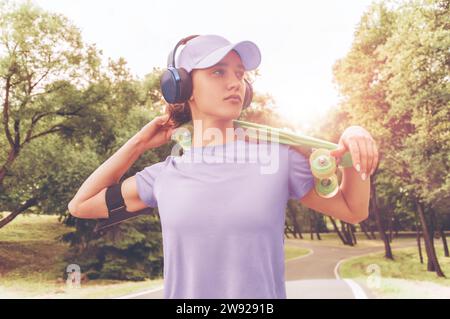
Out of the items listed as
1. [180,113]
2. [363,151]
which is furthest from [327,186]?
[180,113]

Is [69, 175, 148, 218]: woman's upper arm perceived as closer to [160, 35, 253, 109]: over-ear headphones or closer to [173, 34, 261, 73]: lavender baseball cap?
[160, 35, 253, 109]: over-ear headphones

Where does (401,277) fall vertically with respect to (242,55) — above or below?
below

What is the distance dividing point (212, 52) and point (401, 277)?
23784 mm

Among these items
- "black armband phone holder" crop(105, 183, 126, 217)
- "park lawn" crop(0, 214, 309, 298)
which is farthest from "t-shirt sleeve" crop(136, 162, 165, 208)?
"park lawn" crop(0, 214, 309, 298)

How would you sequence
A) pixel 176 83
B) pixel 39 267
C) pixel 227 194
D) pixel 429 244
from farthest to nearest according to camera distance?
pixel 429 244 → pixel 39 267 → pixel 176 83 → pixel 227 194

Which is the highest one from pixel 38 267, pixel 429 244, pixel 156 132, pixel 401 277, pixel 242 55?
pixel 242 55

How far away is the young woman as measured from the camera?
5.95 ft

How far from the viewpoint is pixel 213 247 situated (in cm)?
184

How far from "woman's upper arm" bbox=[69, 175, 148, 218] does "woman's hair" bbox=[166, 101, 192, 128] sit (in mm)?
336

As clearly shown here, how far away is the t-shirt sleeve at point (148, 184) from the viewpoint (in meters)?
2.21

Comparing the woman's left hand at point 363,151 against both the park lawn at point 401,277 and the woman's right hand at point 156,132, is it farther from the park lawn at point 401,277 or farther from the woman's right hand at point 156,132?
the park lawn at point 401,277

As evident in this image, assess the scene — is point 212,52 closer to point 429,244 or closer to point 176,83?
point 176,83

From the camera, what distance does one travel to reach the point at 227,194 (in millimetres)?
1886

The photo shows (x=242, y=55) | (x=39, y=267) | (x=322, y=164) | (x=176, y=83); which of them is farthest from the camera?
(x=39, y=267)
